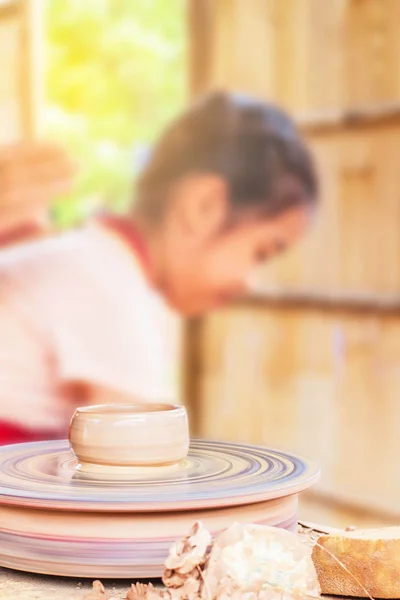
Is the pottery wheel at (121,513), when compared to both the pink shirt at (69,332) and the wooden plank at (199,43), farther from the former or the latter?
the wooden plank at (199,43)

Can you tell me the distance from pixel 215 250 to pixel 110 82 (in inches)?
25.2

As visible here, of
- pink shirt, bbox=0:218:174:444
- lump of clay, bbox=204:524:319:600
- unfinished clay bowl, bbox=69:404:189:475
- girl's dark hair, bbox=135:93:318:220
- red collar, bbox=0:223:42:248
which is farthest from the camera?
girl's dark hair, bbox=135:93:318:220

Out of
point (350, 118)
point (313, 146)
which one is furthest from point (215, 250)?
point (350, 118)

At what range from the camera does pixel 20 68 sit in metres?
2.92

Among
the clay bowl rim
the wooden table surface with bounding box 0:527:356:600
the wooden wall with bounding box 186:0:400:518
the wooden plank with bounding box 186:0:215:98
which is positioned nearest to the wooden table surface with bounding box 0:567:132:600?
the wooden table surface with bounding box 0:527:356:600

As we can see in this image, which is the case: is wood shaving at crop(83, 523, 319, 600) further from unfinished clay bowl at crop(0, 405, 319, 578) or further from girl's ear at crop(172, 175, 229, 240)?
girl's ear at crop(172, 175, 229, 240)

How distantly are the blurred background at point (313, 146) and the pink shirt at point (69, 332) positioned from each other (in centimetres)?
18

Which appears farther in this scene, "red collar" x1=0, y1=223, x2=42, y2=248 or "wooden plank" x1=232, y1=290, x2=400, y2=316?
"red collar" x1=0, y1=223, x2=42, y2=248

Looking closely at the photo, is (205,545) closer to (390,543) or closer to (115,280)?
(390,543)

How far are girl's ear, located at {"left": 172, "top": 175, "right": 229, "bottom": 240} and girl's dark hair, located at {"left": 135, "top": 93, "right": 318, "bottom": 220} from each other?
3 centimetres

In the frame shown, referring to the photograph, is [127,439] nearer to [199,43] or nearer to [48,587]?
[48,587]

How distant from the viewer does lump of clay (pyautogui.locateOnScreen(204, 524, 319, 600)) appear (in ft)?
1.86

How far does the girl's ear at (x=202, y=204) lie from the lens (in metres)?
2.94

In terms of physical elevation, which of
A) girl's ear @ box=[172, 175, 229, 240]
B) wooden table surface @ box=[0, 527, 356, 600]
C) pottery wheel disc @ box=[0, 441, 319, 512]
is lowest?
wooden table surface @ box=[0, 527, 356, 600]
